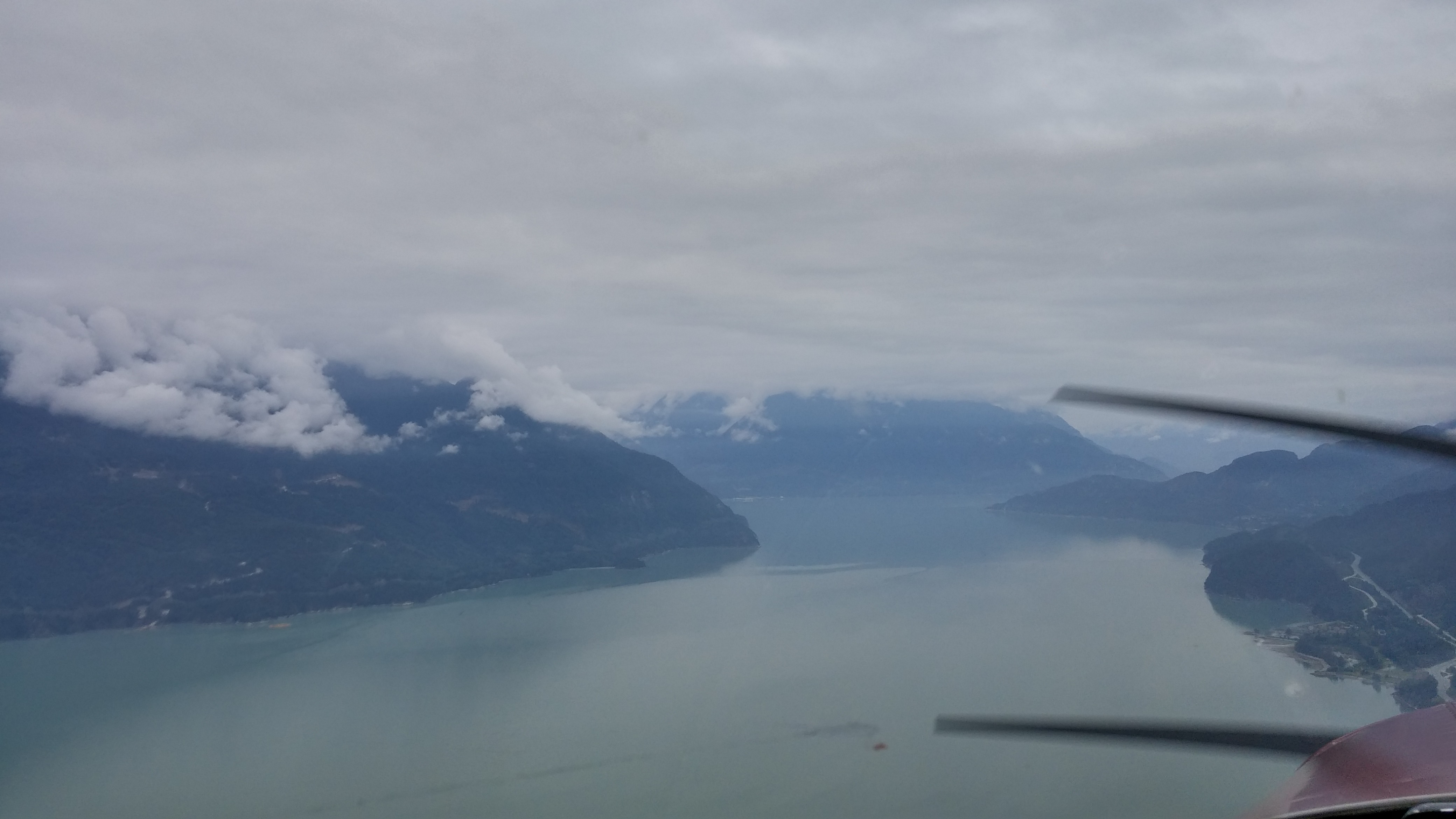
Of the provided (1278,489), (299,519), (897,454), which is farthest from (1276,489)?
(897,454)

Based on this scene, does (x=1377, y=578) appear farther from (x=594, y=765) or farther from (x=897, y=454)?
(x=897, y=454)

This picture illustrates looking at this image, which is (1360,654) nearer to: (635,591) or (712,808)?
(712,808)

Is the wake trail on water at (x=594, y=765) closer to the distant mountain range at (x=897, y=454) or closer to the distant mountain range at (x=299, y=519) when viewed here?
the distant mountain range at (x=299, y=519)

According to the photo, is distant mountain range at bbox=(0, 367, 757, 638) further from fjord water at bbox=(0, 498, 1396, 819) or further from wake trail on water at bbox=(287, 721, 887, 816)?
wake trail on water at bbox=(287, 721, 887, 816)

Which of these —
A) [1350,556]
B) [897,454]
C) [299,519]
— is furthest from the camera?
[897,454]

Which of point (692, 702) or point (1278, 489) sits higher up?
point (1278, 489)

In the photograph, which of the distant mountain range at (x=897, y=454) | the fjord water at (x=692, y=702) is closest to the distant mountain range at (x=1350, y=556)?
the fjord water at (x=692, y=702)
